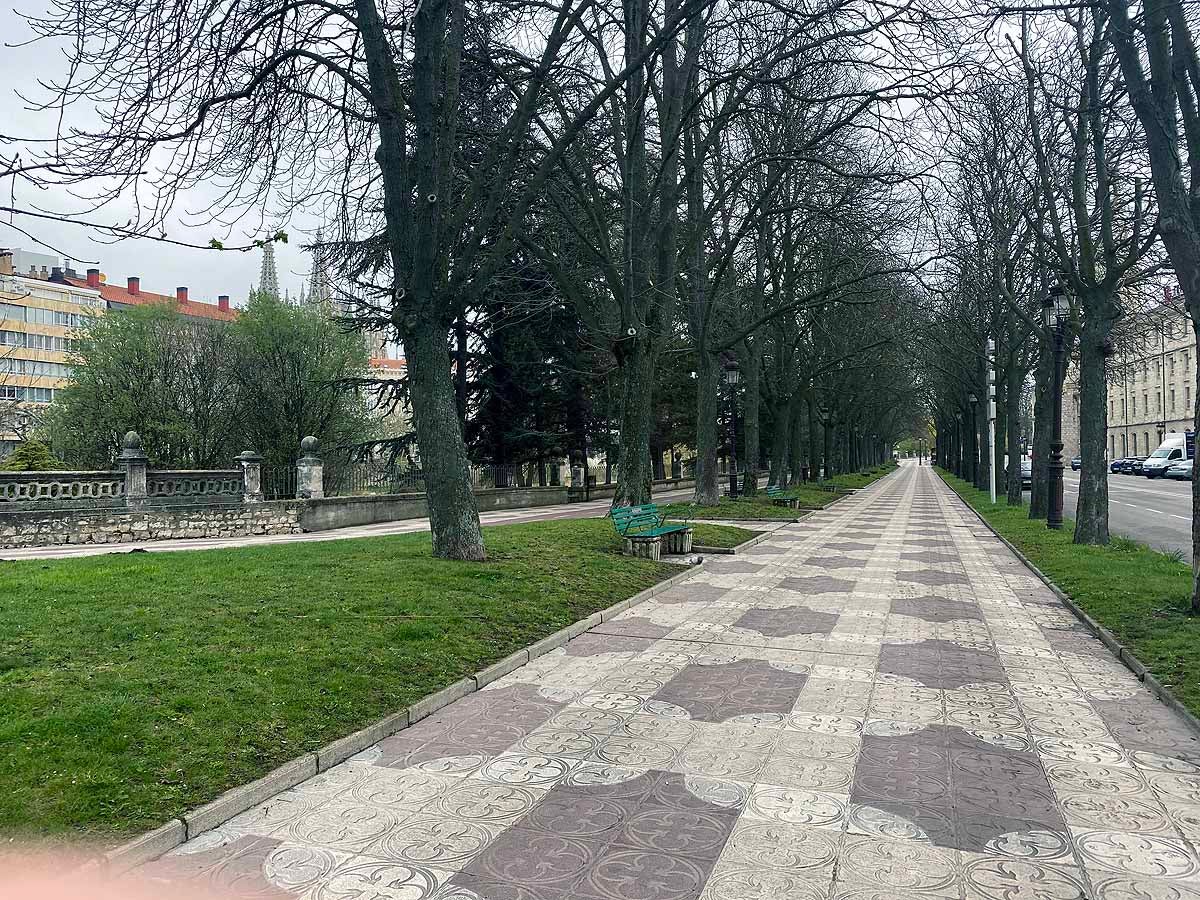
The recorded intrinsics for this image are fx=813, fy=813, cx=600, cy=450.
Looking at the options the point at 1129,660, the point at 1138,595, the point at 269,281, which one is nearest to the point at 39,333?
the point at 269,281

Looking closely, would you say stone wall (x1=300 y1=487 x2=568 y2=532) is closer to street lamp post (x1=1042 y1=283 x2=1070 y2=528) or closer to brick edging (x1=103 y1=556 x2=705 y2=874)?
street lamp post (x1=1042 y1=283 x2=1070 y2=528)

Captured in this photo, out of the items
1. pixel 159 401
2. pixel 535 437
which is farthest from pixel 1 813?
pixel 159 401

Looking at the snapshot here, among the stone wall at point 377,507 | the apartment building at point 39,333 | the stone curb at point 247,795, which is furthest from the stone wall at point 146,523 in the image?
the apartment building at point 39,333

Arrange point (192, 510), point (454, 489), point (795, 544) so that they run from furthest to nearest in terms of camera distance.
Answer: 1. point (192, 510)
2. point (795, 544)
3. point (454, 489)

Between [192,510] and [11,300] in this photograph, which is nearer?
[11,300]

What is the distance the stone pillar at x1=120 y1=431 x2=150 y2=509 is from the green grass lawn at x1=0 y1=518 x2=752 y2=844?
8424mm

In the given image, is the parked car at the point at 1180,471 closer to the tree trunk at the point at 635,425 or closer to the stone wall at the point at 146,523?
the tree trunk at the point at 635,425

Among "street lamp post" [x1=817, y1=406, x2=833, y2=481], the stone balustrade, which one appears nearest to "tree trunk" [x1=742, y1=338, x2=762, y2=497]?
"street lamp post" [x1=817, y1=406, x2=833, y2=481]

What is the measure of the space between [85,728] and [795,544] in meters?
14.6

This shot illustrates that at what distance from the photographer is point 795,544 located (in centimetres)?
1727

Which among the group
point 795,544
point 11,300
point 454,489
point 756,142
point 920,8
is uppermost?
point 756,142

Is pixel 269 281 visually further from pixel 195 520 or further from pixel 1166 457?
pixel 1166 457

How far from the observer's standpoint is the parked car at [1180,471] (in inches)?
1938

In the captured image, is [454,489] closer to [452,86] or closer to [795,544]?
[452,86]
